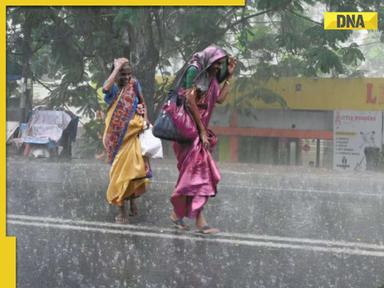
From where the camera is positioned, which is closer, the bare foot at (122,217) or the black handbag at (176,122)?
the black handbag at (176,122)

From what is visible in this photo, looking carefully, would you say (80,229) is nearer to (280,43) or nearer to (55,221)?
(55,221)

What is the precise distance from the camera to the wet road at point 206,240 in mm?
4059

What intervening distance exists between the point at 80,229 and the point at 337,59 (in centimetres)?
874

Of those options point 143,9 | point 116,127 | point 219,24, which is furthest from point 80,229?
point 219,24

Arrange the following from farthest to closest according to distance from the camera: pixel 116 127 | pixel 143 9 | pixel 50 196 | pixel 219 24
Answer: pixel 219 24 < pixel 143 9 < pixel 50 196 < pixel 116 127

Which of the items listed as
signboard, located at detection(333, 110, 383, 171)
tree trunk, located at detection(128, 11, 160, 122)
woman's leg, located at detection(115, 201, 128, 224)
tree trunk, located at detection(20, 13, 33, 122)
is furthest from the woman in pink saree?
signboard, located at detection(333, 110, 383, 171)

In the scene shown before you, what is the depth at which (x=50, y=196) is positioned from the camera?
7074 mm

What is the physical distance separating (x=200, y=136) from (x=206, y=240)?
87 cm

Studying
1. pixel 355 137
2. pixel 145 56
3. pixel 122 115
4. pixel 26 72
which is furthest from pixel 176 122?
pixel 355 137

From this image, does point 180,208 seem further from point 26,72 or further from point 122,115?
point 26,72

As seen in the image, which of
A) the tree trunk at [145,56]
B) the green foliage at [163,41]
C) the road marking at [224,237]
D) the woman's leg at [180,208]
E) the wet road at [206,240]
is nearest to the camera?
the wet road at [206,240]

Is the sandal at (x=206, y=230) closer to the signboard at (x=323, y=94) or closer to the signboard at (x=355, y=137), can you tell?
the signboard at (x=355, y=137)

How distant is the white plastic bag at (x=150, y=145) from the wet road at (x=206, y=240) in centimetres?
62

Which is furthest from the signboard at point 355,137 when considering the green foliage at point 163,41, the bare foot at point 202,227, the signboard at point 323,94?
the bare foot at point 202,227
